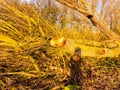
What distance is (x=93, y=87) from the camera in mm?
4051

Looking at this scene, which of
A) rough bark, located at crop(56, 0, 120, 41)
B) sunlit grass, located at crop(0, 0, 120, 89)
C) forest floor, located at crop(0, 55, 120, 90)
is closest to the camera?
rough bark, located at crop(56, 0, 120, 41)

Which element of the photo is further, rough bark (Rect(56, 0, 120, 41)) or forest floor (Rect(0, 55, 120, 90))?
forest floor (Rect(0, 55, 120, 90))

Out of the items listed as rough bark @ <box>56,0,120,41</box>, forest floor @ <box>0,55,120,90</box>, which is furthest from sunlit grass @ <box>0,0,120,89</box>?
rough bark @ <box>56,0,120,41</box>

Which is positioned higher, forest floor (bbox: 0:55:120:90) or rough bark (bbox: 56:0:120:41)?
rough bark (bbox: 56:0:120:41)

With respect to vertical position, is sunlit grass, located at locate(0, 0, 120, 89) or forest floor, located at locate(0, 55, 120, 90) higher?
sunlit grass, located at locate(0, 0, 120, 89)

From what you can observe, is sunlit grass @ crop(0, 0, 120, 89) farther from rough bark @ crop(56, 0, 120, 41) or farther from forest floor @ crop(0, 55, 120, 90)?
rough bark @ crop(56, 0, 120, 41)

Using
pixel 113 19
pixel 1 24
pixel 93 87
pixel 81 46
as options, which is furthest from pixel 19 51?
pixel 113 19

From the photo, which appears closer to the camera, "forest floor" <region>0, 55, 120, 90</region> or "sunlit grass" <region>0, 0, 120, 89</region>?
"sunlit grass" <region>0, 0, 120, 89</region>

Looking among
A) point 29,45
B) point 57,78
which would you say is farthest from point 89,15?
point 57,78

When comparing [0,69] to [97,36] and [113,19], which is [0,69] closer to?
[97,36]

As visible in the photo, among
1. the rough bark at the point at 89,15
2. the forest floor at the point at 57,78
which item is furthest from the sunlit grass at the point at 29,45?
the rough bark at the point at 89,15

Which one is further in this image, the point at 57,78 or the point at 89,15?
the point at 57,78

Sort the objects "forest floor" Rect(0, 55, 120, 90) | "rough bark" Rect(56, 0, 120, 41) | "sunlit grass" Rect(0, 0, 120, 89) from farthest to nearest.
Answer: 1. "forest floor" Rect(0, 55, 120, 90)
2. "sunlit grass" Rect(0, 0, 120, 89)
3. "rough bark" Rect(56, 0, 120, 41)

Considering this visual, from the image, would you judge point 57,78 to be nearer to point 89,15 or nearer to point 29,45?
point 29,45
